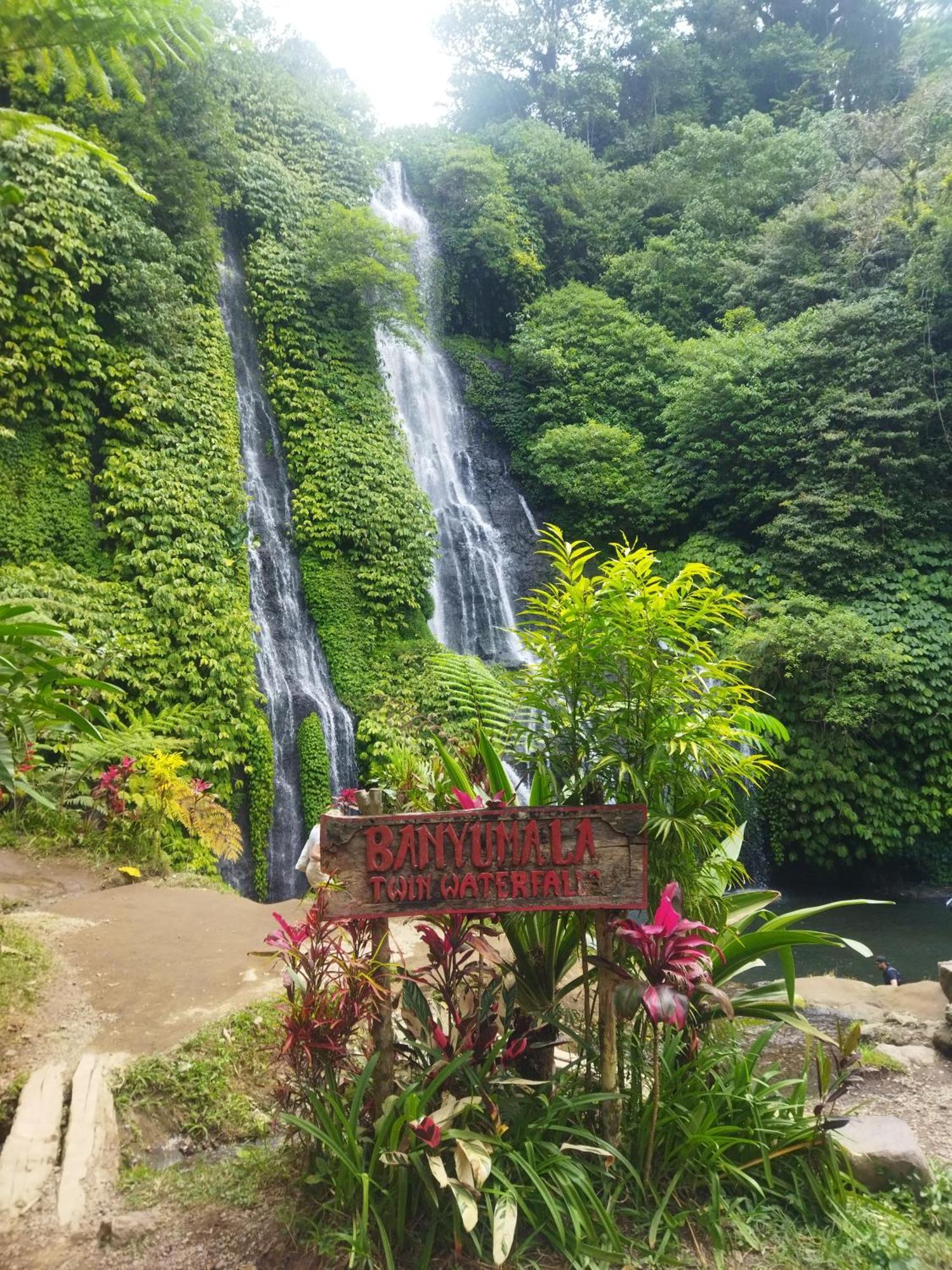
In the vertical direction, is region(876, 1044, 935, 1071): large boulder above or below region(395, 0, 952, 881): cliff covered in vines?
below

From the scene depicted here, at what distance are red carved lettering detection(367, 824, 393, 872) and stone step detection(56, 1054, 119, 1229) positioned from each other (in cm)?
151

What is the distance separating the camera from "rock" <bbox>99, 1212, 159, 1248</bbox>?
2.44 m

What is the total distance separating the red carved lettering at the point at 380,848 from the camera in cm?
→ 256

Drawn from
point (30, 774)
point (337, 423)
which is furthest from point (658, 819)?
point (337, 423)

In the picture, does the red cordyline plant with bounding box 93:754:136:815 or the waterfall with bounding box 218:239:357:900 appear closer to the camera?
the red cordyline plant with bounding box 93:754:136:815

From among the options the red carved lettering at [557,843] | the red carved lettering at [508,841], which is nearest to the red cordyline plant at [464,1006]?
the red carved lettering at [508,841]

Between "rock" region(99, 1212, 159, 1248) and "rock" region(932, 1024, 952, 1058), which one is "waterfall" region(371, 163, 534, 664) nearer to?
"rock" region(932, 1024, 952, 1058)

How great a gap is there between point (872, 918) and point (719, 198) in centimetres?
1582

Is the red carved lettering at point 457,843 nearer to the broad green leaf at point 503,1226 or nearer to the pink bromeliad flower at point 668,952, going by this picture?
the pink bromeliad flower at point 668,952

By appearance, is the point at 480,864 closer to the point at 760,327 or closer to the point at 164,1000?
the point at 164,1000

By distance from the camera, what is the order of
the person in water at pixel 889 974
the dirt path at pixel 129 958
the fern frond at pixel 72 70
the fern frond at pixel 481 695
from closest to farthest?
the fern frond at pixel 72 70 → the fern frond at pixel 481 695 → the dirt path at pixel 129 958 → the person in water at pixel 889 974

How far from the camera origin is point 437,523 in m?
12.8

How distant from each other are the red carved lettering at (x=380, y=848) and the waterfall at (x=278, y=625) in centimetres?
642

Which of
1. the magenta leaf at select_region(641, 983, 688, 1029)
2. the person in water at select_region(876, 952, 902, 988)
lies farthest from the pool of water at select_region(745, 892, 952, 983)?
the magenta leaf at select_region(641, 983, 688, 1029)
